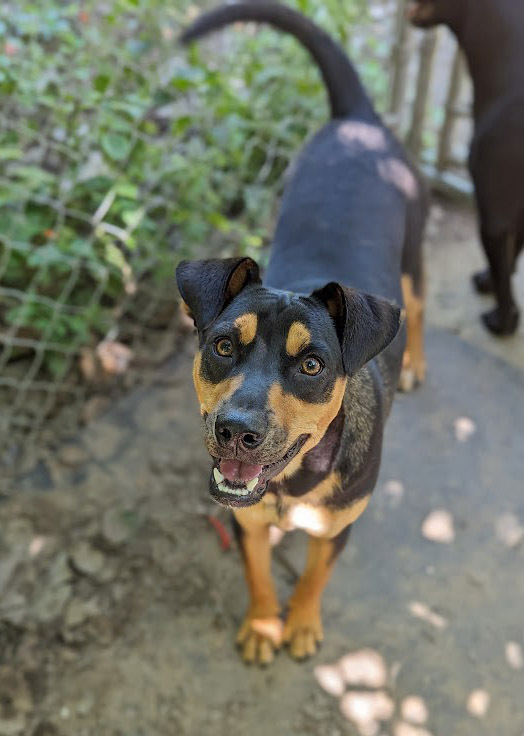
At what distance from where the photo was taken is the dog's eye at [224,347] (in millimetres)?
2389

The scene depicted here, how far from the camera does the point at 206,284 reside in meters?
2.45

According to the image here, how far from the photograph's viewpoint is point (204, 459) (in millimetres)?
4297

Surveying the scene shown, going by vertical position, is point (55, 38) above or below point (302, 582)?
above

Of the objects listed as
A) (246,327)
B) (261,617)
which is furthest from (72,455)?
(246,327)

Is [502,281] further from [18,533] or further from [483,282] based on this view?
[18,533]

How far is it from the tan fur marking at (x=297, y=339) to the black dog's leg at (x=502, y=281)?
8.79 feet

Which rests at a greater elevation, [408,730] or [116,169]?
[116,169]

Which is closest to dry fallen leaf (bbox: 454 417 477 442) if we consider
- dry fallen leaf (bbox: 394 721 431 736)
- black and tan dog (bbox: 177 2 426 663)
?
black and tan dog (bbox: 177 2 426 663)

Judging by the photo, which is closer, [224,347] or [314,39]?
[224,347]

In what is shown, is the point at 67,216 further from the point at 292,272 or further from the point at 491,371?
the point at 491,371

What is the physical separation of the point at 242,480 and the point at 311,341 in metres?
0.52

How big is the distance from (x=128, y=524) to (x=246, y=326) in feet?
6.79

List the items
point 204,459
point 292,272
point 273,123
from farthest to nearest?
point 273,123 → point 204,459 → point 292,272

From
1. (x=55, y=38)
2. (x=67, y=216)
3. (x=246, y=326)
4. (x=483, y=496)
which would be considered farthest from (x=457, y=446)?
(x=55, y=38)
